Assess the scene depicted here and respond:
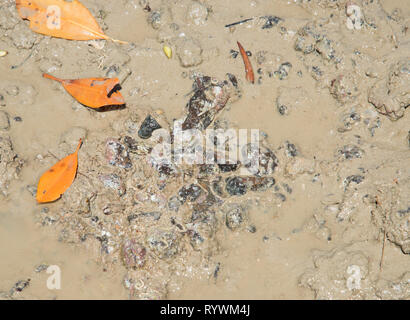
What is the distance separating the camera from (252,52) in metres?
4.94

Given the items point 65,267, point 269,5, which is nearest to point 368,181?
point 269,5

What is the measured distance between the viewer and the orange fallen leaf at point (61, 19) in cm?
499

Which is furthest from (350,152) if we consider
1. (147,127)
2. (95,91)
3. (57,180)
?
(57,180)

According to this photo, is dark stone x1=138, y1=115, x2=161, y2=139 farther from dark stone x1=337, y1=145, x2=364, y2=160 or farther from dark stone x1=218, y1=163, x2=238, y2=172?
dark stone x1=337, y1=145, x2=364, y2=160

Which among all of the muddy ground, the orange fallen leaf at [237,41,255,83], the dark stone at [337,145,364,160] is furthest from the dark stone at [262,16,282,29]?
the dark stone at [337,145,364,160]

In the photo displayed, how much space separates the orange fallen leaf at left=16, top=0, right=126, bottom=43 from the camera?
16.4 ft

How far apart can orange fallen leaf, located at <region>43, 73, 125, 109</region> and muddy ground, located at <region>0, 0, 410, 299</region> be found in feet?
0.39

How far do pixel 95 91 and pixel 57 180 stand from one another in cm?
98

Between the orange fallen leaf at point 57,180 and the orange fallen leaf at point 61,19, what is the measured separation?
1.44 meters

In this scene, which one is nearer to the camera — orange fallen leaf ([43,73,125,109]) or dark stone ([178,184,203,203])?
dark stone ([178,184,203,203])

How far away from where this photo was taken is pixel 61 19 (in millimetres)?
5012

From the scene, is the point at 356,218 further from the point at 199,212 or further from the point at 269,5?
the point at 269,5

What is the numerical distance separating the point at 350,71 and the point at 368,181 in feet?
3.97
